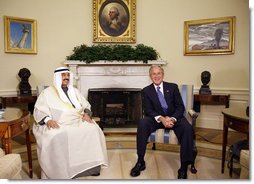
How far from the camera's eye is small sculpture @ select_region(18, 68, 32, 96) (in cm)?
332

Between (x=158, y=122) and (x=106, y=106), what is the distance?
1386mm

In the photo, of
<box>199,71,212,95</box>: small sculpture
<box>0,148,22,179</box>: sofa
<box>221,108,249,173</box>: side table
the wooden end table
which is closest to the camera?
<box>0,148,22,179</box>: sofa

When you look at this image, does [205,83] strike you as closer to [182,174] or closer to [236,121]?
[236,121]

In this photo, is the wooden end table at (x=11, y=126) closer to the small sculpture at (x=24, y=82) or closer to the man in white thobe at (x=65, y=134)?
the man in white thobe at (x=65, y=134)

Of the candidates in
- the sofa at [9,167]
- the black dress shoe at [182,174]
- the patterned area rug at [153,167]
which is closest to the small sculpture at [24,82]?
the patterned area rug at [153,167]

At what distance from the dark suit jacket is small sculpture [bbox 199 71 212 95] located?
905 millimetres

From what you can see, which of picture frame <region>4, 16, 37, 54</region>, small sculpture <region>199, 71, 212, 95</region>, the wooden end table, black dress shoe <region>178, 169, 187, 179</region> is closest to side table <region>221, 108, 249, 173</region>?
black dress shoe <region>178, 169, 187, 179</region>

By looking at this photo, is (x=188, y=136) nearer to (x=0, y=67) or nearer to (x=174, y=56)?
(x=174, y=56)

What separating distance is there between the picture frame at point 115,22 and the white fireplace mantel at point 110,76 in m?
0.40

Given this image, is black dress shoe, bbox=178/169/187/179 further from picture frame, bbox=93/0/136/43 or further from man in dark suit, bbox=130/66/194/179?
picture frame, bbox=93/0/136/43

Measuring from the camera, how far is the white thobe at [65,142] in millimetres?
2047

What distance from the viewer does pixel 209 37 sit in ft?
Answer: 11.3

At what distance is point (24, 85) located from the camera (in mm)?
3354

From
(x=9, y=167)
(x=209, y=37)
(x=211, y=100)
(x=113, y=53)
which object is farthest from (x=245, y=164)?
(x=113, y=53)
